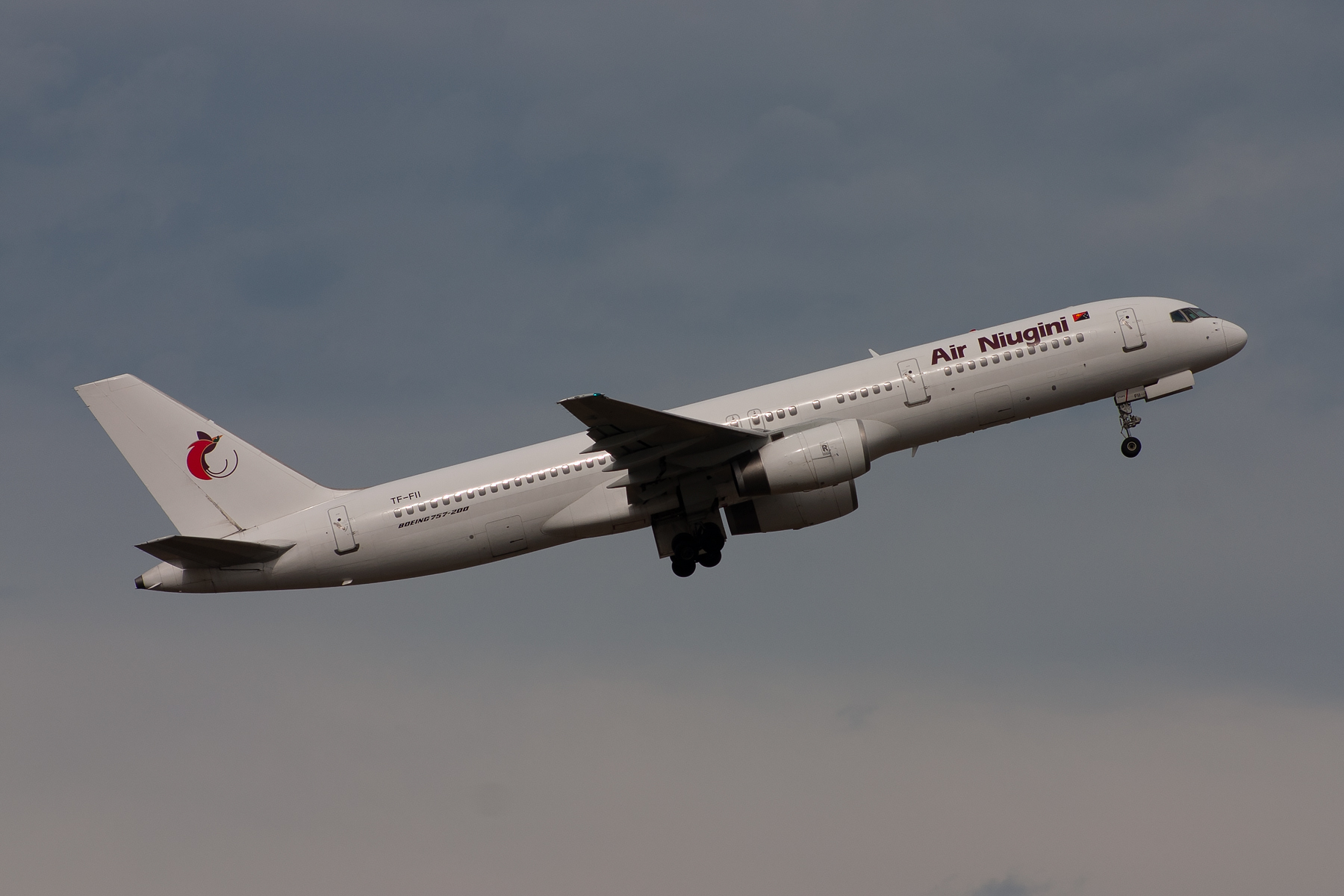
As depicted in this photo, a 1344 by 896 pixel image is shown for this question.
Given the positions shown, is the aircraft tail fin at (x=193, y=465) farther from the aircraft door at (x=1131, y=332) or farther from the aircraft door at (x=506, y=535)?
the aircraft door at (x=1131, y=332)

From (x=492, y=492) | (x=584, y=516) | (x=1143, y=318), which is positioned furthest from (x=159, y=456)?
(x=1143, y=318)

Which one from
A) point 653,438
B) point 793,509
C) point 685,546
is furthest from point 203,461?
point 793,509

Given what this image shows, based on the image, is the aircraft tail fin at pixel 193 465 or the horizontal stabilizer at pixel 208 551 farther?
the aircraft tail fin at pixel 193 465

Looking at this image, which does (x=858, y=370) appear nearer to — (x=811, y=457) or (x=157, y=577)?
(x=811, y=457)

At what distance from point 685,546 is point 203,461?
17104 millimetres

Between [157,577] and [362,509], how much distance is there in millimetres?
6922

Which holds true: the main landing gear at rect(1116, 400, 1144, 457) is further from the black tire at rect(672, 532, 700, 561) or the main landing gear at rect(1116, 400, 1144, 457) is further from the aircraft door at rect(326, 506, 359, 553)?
the aircraft door at rect(326, 506, 359, 553)

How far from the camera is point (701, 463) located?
39.6 meters

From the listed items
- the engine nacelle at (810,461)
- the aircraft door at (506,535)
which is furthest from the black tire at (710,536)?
the aircraft door at (506,535)

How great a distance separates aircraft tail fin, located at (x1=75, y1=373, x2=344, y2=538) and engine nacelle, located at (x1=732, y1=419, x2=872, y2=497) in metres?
14.9

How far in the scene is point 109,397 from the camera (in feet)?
145

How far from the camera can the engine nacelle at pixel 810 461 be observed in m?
38.0

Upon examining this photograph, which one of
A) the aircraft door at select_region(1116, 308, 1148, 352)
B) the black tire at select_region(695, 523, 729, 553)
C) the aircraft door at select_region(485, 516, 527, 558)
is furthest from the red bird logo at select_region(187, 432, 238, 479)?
the aircraft door at select_region(1116, 308, 1148, 352)

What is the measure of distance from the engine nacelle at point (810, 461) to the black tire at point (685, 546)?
12.8ft
